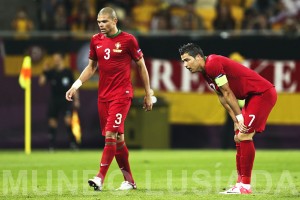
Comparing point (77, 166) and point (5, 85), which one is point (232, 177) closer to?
point (77, 166)

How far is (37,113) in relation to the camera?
2339 cm

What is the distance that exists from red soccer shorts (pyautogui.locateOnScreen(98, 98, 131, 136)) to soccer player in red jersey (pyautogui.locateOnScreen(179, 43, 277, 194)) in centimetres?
119

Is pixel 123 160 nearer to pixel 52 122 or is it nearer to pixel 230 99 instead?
pixel 230 99

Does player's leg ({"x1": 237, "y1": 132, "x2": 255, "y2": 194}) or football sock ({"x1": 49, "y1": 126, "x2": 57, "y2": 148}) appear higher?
player's leg ({"x1": 237, "y1": 132, "x2": 255, "y2": 194})

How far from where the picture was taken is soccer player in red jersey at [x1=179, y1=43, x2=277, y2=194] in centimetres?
1136

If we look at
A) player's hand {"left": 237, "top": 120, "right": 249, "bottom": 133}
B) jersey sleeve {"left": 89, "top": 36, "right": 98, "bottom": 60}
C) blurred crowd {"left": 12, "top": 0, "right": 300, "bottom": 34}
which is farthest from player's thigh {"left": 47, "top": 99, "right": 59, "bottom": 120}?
player's hand {"left": 237, "top": 120, "right": 249, "bottom": 133}

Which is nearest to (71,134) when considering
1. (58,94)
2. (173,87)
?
(58,94)

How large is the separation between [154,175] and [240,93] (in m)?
3.63

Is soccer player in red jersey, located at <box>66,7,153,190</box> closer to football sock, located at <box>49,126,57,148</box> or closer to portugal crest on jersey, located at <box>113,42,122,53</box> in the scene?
portugal crest on jersey, located at <box>113,42,122,53</box>

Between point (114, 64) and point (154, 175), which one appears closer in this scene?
point (114, 64)

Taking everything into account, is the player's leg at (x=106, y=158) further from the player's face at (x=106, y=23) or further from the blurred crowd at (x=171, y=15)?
the blurred crowd at (x=171, y=15)

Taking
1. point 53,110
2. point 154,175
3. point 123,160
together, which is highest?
point 123,160

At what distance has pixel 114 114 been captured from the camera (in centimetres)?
1218

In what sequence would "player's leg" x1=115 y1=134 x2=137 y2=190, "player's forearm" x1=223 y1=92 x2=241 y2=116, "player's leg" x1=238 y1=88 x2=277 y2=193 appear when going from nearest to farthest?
"player's forearm" x1=223 y1=92 x2=241 y2=116 < "player's leg" x1=238 y1=88 x2=277 y2=193 < "player's leg" x1=115 y1=134 x2=137 y2=190
